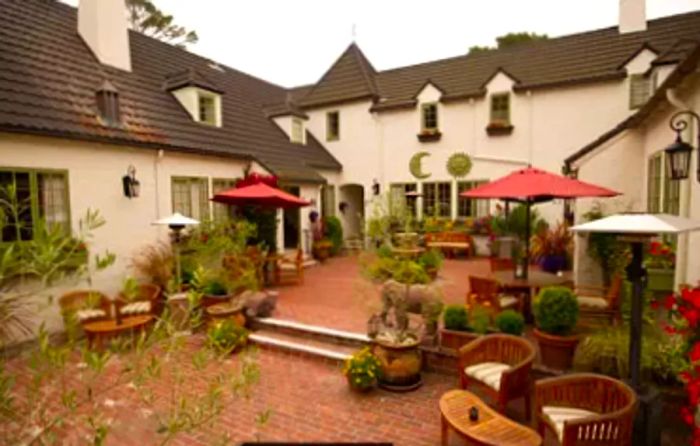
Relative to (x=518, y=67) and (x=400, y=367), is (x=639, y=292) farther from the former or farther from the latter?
(x=518, y=67)

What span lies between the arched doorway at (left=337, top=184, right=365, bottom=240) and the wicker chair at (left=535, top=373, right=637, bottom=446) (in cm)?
1405

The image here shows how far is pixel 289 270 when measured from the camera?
1151 cm

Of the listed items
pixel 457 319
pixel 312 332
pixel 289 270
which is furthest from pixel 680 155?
pixel 289 270

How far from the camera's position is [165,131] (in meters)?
10.4

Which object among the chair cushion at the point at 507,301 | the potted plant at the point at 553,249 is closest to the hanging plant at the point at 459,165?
the potted plant at the point at 553,249

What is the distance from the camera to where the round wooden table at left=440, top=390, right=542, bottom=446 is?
12.4ft

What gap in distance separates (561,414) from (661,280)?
3575mm

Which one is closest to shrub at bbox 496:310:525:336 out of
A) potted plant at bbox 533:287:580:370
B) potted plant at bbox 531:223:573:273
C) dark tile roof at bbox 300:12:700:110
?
potted plant at bbox 533:287:580:370

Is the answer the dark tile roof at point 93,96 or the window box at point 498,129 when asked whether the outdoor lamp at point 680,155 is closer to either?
the dark tile roof at point 93,96

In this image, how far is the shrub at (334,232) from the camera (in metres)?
16.1

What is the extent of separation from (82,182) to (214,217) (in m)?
3.80

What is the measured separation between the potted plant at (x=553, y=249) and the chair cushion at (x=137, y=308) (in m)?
10.3

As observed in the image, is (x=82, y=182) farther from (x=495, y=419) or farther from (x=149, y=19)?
(x=149, y=19)

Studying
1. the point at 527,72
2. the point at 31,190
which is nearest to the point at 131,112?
the point at 31,190
